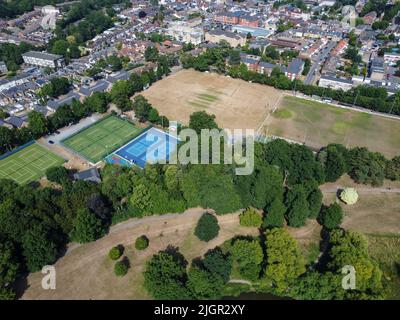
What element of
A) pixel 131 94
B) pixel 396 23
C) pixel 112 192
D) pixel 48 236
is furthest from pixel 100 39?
pixel 396 23

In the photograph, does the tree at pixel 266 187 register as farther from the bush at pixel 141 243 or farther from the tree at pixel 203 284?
the bush at pixel 141 243

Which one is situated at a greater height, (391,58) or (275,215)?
(275,215)

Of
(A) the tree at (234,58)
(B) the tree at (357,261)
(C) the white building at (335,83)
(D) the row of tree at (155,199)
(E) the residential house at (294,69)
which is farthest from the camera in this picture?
(A) the tree at (234,58)

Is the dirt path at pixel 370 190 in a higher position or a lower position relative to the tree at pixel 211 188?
lower

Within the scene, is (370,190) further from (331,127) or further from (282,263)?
(282,263)

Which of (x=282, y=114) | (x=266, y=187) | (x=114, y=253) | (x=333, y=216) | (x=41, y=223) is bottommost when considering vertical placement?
(x=282, y=114)

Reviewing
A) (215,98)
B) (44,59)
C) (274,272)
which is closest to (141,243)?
(274,272)

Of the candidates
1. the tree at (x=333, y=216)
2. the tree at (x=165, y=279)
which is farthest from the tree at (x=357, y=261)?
the tree at (x=165, y=279)
